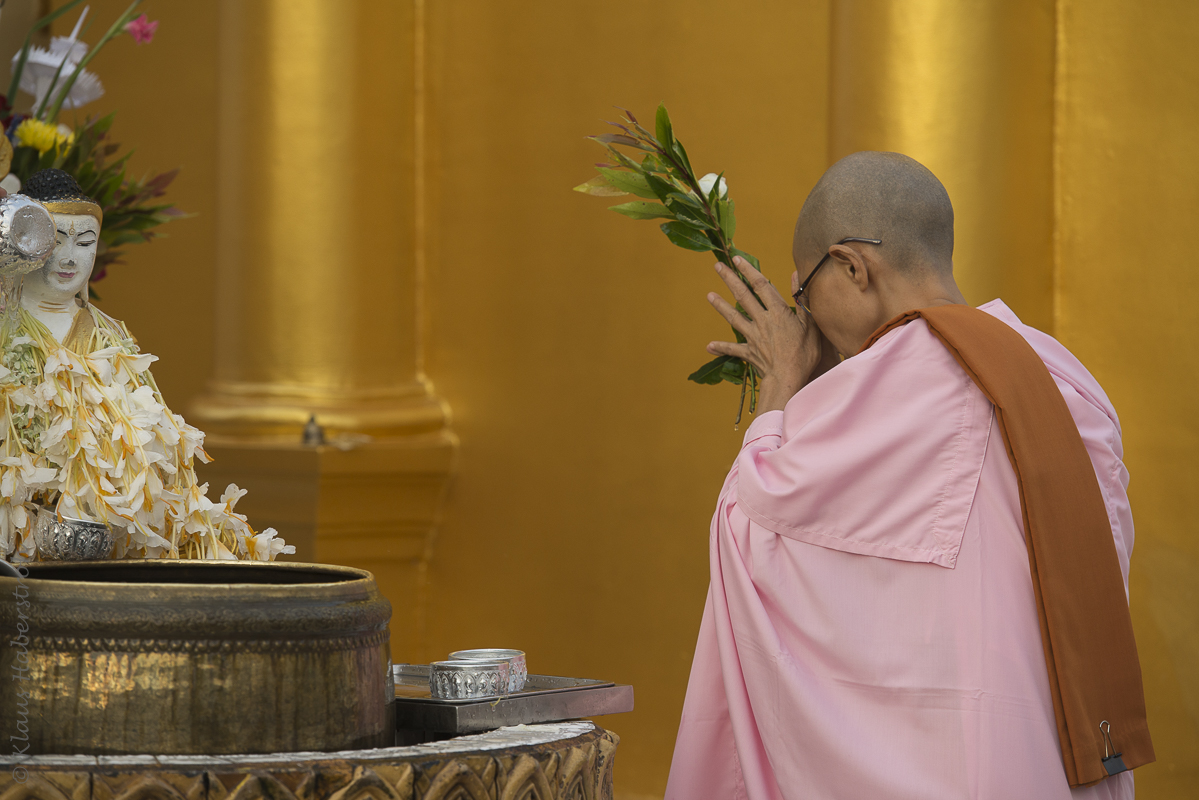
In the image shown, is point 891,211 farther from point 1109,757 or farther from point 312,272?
point 312,272

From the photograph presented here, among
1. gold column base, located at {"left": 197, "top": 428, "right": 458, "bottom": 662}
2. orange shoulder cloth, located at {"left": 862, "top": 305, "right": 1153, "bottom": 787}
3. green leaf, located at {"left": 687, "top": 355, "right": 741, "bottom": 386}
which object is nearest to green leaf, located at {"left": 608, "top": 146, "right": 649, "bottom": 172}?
green leaf, located at {"left": 687, "top": 355, "right": 741, "bottom": 386}

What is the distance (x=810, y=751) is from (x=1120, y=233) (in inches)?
74.2

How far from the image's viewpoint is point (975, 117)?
3.24 m

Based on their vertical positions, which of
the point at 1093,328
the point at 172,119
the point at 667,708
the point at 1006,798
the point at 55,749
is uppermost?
the point at 172,119

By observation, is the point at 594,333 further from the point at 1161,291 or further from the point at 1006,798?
the point at 1006,798

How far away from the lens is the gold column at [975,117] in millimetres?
Result: 3225

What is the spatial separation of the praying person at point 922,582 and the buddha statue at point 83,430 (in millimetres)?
788

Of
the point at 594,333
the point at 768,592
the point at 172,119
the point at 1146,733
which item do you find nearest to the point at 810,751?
the point at 768,592

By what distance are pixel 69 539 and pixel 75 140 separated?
1297 millimetres

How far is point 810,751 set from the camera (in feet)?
6.31

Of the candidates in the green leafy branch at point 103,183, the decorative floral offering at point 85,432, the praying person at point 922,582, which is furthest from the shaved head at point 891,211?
the green leafy branch at point 103,183

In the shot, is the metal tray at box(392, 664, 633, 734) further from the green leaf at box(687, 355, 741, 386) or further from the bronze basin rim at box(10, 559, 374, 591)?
the green leaf at box(687, 355, 741, 386)

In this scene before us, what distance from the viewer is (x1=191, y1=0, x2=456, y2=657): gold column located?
13.0ft

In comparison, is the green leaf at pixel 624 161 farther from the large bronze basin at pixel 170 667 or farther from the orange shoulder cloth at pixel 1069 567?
the large bronze basin at pixel 170 667
